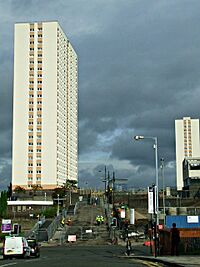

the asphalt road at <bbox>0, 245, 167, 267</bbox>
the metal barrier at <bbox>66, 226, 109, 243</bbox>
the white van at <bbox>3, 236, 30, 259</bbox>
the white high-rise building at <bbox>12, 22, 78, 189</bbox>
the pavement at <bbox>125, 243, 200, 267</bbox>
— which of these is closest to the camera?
the pavement at <bbox>125, 243, 200, 267</bbox>

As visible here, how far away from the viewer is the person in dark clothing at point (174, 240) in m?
29.6

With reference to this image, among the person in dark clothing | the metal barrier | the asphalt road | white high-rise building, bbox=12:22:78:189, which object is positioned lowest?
the metal barrier

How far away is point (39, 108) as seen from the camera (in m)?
162

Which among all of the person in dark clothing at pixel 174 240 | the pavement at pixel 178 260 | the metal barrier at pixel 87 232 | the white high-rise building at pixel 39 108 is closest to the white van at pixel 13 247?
the pavement at pixel 178 260

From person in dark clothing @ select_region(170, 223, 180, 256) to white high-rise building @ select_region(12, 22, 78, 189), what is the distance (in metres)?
127

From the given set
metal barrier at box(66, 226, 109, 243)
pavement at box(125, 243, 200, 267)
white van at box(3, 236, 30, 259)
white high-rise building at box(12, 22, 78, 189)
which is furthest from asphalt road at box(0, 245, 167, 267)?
white high-rise building at box(12, 22, 78, 189)

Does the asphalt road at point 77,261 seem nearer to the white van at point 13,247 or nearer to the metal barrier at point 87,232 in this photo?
the white van at point 13,247

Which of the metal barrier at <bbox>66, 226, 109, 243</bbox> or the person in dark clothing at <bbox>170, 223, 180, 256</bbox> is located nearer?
the person in dark clothing at <bbox>170, 223, 180, 256</bbox>

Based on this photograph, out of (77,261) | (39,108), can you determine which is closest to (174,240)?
(77,261)

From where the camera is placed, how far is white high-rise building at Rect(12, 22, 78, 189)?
519 ft

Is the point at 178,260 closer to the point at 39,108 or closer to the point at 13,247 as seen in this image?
the point at 13,247

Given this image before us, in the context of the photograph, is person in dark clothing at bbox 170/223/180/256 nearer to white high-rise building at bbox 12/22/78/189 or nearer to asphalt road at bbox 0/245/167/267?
asphalt road at bbox 0/245/167/267

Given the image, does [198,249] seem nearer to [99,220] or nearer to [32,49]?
[99,220]

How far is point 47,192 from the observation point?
14900 cm
